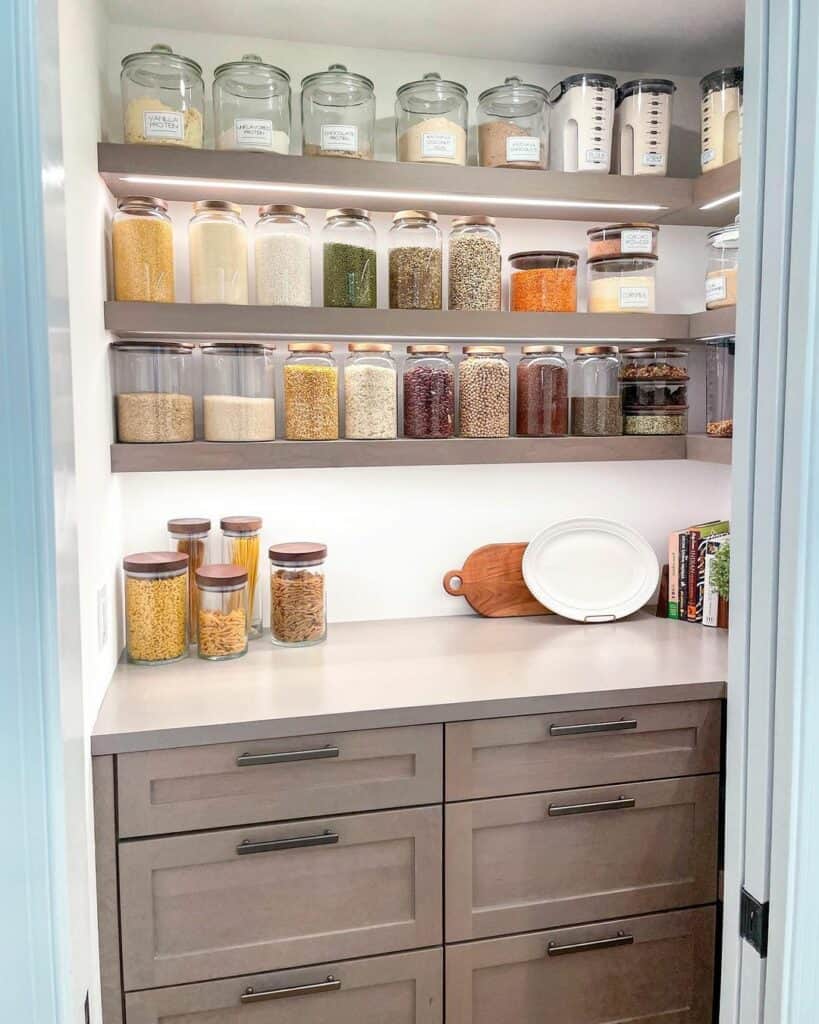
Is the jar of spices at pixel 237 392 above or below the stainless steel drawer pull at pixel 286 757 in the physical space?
above

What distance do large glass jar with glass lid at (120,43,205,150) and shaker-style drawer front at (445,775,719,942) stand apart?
153cm

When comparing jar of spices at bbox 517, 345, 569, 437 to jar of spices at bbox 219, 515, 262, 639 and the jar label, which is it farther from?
jar of spices at bbox 219, 515, 262, 639

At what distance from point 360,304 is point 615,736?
112cm

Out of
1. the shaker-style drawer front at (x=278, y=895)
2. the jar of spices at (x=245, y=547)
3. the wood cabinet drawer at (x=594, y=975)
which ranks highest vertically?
the jar of spices at (x=245, y=547)

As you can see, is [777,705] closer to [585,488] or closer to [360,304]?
[360,304]

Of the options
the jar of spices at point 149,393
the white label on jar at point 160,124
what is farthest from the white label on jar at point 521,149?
the jar of spices at point 149,393

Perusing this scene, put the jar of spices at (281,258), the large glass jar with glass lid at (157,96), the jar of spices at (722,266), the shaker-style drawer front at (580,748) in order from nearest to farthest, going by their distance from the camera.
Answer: the shaker-style drawer front at (580,748)
the large glass jar with glass lid at (157,96)
the jar of spices at (281,258)
the jar of spices at (722,266)

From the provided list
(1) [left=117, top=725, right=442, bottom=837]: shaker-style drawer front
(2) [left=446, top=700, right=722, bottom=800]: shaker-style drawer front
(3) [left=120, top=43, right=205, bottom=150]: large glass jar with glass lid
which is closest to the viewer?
(1) [left=117, top=725, right=442, bottom=837]: shaker-style drawer front

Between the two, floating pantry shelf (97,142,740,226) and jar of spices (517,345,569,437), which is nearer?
floating pantry shelf (97,142,740,226)

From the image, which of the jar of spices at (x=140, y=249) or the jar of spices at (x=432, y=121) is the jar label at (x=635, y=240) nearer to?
the jar of spices at (x=432, y=121)

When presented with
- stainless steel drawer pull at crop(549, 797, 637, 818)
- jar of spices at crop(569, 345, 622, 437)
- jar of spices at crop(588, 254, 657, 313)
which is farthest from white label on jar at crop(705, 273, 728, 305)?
stainless steel drawer pull at crop(549, 797, 637, 818)

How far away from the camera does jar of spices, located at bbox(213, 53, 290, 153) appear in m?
1.92

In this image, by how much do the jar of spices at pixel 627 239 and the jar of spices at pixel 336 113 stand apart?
635mm

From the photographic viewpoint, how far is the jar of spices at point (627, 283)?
221 centimetres
